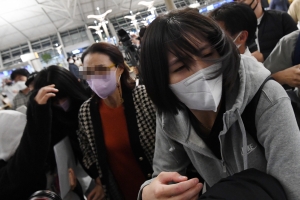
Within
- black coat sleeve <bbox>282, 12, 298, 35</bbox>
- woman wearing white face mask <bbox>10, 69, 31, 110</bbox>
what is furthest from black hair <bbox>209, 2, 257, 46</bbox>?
woman wearing white face mask <bbox>10, 69, 31, 110</bbox>

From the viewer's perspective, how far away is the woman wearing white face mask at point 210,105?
2.05 ft

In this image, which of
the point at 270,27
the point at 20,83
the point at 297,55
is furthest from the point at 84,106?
the point at 20,83

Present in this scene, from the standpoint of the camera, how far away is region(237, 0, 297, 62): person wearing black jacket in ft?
6.82

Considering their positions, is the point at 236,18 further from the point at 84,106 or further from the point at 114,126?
the point at 84,106

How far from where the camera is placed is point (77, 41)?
19.3 meters

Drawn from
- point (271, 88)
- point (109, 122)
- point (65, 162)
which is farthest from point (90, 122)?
point (271, 88)

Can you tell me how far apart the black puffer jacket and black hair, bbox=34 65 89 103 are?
1.68 meters

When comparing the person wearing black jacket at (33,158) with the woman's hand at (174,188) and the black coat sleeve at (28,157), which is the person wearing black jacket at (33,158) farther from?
the woman's hand at (174,188)

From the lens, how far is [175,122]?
35.3 inches

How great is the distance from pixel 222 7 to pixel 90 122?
1203mm

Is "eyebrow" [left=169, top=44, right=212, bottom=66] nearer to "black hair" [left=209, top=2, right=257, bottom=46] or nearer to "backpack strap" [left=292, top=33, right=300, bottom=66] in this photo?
"backpack strap" [left=292, top=33, right=300, bottom=66]

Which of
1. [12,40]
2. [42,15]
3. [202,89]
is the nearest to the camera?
[202,89]

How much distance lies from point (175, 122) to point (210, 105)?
0.17 m

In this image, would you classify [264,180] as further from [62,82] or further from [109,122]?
[62,82]
